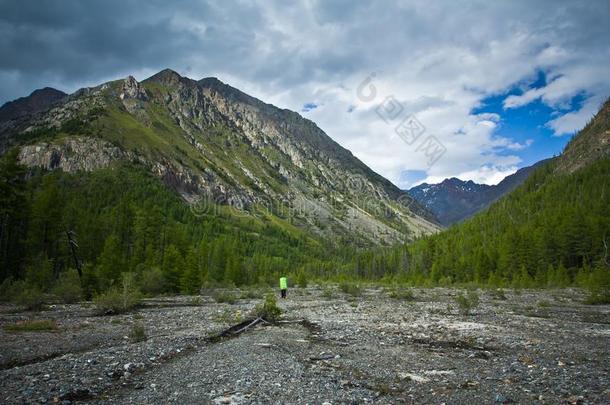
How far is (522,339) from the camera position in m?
18.6

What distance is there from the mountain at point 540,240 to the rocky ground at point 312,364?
3265 centimetres

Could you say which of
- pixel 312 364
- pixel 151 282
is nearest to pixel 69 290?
pixel 151 282

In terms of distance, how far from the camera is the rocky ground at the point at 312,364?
33.6 ft

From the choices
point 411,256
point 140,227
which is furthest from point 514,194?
point 140,227

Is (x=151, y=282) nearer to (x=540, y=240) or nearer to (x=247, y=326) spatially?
(x=247, y=326)

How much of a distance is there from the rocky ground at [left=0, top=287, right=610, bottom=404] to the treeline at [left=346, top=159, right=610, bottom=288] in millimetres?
35157

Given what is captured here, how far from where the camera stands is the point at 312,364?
14336 millimetres

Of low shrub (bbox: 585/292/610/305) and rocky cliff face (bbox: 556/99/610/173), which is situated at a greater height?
rocky cliff face (bbox: 556/99/610/173)

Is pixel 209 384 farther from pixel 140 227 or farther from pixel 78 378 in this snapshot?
pixel 140 227

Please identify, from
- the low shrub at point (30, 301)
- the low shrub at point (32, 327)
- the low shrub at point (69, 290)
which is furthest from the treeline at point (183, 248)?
the low shrub at point (32, 327)

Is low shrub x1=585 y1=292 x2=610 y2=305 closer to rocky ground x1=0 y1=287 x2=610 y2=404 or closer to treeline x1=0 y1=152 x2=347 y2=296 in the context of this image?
rocky ground x1=0 y1=287 x2=610 y2=404

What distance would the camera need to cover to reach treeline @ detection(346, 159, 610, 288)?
238ft

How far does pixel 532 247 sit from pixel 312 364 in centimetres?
8623

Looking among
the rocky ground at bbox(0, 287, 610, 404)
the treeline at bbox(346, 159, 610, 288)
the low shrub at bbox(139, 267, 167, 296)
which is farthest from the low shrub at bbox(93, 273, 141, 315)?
the treeline at bbox(346, 159, 610, 288)
